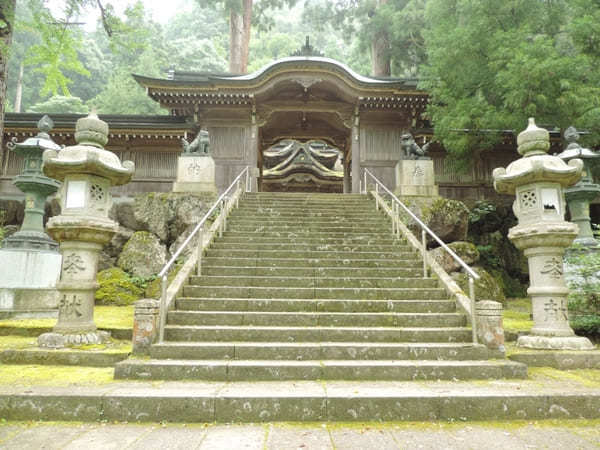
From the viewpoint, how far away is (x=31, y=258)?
671 centimetres

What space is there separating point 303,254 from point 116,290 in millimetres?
4937

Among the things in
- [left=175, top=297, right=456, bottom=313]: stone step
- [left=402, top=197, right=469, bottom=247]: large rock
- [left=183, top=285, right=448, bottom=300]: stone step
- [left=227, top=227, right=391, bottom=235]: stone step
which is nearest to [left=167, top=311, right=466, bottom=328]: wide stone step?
[left=175, top=297, right=456, bottom=313]: stone step

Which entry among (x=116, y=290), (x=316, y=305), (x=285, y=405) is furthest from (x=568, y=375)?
(x=116, y=290)

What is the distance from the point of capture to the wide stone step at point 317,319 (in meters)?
5.18

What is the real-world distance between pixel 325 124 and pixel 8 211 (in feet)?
41.3

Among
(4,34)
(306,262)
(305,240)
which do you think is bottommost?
(306,262)

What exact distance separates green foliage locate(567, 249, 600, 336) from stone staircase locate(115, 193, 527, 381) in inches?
86.7

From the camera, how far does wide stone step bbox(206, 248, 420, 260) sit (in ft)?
24.0

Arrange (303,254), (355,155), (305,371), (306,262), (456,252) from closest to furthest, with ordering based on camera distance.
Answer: (305,371) → (306,262) → (303,254) → (456,252) → (355,155)

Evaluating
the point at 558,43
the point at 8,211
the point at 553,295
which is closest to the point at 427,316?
the point at 553,295

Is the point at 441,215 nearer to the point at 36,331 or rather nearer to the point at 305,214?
the point at 305,214

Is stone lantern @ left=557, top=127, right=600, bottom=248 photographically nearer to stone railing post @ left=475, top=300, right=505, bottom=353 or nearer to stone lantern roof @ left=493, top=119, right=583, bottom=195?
stone lantern roof @ left=493, top=119, right=583, bottom=195

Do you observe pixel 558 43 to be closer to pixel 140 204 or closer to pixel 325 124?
pixel 325 124

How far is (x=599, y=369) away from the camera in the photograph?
4.55 meters
